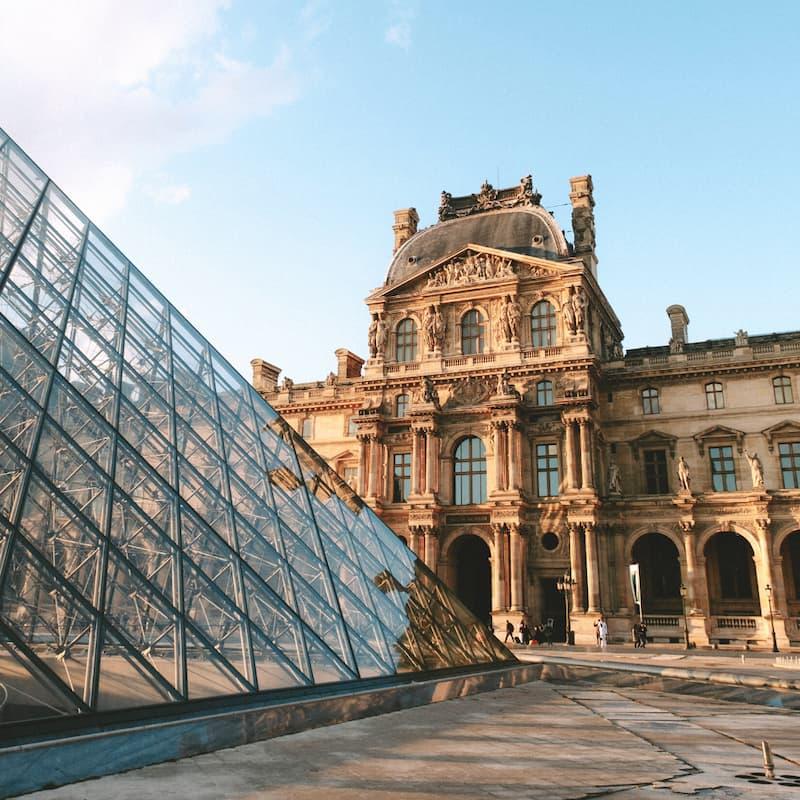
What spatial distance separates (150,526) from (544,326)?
29.3 meters

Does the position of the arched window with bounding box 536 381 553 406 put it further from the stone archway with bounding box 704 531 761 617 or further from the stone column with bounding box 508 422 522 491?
the stone archway with bounding box 704 531 761 617

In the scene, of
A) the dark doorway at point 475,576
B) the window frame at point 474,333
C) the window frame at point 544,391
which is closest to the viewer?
the window frame at point 544,391

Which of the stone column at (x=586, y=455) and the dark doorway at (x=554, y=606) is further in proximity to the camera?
the dark doorway at (x=554, y=606)

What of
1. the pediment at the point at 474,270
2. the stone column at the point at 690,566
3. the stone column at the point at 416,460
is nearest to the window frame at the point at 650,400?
the stone column at the point at 690,566

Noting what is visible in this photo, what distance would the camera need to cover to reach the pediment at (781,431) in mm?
32031

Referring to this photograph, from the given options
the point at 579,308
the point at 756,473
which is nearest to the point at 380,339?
the point at 579,308

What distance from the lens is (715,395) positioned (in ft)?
111

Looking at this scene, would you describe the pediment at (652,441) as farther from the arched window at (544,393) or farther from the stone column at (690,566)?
the arched window at (544,393)

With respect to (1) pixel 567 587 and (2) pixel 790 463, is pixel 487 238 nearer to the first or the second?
(2) pixel 790 463

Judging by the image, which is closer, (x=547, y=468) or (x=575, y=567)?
(x=575, y=567)

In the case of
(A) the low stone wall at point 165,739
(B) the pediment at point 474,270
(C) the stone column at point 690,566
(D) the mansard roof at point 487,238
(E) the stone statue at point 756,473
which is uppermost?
(D) the mansard roof at point 487,238

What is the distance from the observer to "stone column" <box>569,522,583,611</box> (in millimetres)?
31203

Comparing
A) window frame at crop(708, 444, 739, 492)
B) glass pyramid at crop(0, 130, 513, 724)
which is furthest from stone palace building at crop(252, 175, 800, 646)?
glass pyramid at crop(0, 130, 513, 724)

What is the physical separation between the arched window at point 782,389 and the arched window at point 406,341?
54.9 feet
